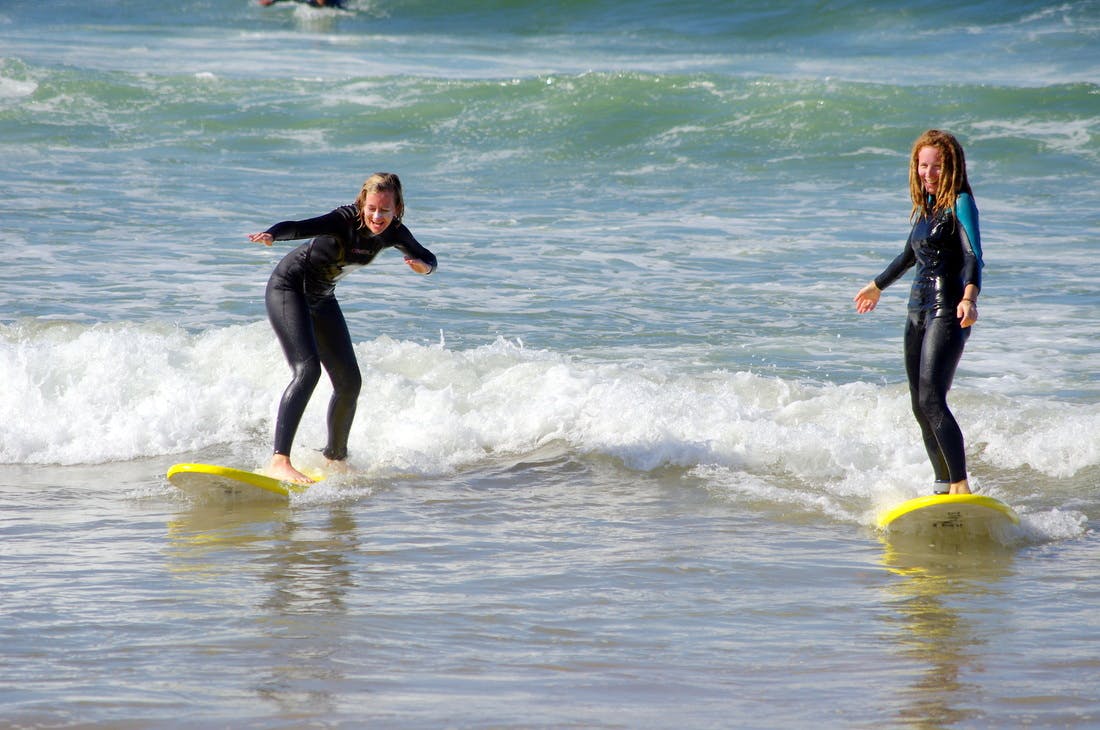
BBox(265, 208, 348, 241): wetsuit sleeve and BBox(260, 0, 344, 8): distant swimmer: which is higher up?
BBox(260, 0, 344, 8): distant swimmer

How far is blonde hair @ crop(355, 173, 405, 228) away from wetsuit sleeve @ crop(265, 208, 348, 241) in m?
0.11

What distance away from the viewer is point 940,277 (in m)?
6.01

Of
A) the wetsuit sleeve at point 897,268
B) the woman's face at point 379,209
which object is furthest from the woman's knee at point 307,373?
the wetsuit sleeve at point 897,268

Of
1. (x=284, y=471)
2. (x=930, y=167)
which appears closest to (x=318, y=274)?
(x=284, y=471)

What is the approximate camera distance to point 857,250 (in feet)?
43.9

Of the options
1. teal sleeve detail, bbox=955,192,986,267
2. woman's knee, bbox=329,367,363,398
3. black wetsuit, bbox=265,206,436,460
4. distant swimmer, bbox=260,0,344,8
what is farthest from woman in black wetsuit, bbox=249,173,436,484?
distant swimmer, bbox=260,0,344,8

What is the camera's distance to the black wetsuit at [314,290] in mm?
6988

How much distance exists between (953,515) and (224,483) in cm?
353

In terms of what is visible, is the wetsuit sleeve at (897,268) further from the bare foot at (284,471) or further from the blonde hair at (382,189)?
the bare foot at (284,471)

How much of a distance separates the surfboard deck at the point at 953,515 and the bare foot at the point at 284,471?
9.84 ft

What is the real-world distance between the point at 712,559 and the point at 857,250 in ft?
27.1

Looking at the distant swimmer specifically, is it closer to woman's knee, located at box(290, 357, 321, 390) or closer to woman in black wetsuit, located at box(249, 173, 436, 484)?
woman in black wetsuit, located at box(249, 173, 436, 484)

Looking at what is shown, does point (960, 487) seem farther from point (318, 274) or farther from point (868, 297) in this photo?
point (318, 274)

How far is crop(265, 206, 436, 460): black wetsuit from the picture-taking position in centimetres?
699
